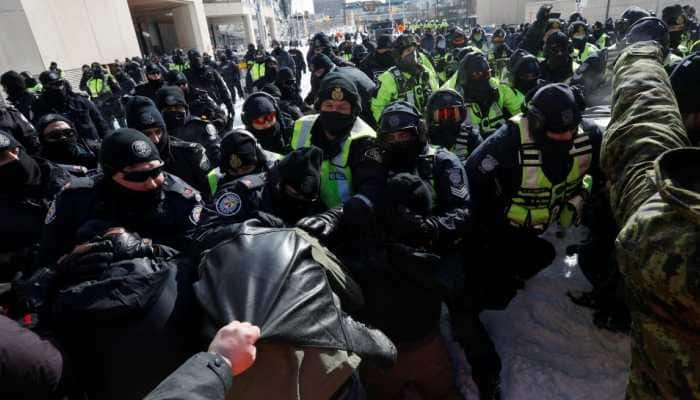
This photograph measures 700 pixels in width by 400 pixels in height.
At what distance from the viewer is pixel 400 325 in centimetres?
224

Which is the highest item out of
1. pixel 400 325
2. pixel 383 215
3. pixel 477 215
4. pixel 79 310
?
pixel 79 310

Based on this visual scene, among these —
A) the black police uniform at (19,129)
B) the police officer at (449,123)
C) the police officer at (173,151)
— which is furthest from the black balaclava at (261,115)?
the black police uniform at (19,129)

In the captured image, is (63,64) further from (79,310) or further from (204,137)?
(79,310)

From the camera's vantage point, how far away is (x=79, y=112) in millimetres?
5637

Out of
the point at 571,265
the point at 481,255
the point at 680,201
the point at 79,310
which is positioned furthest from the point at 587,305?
the point at 79,310

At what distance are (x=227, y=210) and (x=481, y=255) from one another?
1653mm

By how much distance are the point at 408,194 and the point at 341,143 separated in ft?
3.21

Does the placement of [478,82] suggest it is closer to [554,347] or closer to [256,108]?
[256,108]

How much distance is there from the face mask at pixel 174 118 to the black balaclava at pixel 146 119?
2.57 ft

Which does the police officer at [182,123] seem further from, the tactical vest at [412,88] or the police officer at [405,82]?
the tactical vest at [412,88]

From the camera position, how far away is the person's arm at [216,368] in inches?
38.8

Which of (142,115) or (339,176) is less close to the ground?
(142,115)

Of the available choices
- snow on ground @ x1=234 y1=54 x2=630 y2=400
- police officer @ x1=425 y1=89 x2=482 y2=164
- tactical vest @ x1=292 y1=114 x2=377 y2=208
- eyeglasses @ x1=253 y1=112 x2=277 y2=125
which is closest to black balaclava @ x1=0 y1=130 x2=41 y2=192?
eyeglasses @ x1=253 y1=112 x2=277 y2=125

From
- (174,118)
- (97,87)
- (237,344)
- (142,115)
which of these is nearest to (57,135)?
(142,115)
